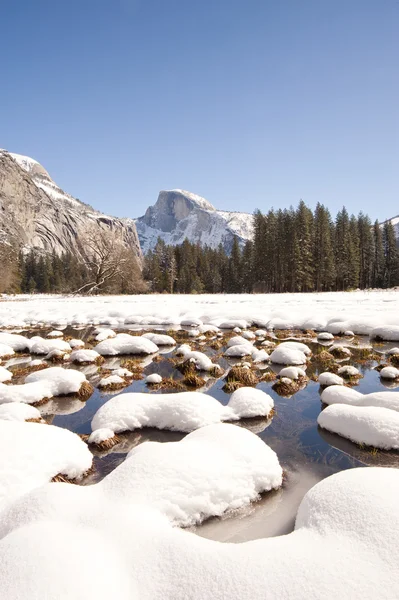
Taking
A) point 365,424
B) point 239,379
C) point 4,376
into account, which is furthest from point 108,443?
point 4,376

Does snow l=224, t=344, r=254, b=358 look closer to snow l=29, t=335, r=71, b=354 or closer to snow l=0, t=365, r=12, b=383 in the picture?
snow l=29, t=335, r=71, b=354

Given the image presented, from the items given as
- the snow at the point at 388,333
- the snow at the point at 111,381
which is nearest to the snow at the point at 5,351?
the snow at the point at 111,381

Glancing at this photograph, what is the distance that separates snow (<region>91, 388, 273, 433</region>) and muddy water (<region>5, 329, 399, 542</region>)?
0.16 meters

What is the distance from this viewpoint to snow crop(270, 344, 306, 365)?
27.5 ft

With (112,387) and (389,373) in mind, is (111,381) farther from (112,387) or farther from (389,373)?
(389,373)

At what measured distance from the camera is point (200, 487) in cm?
310

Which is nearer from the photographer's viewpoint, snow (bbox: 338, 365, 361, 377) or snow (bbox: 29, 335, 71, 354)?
snow (bbox: 338, 365, 361, 377)

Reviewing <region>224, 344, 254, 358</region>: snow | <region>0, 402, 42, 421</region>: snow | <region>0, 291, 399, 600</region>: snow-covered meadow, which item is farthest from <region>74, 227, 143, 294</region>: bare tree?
<region>0, 402, 42, 421</region>: snow

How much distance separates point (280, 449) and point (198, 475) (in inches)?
65.3

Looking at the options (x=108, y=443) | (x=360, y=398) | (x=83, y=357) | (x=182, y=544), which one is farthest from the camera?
(x=83, y=357)

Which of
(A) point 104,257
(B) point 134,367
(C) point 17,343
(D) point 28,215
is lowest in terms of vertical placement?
(B) point 134,367

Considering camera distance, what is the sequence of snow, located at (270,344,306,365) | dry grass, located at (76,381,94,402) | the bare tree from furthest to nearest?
the bare tree, snow, located at (270,344,306,365), dry grass, located at (76,381,94,402)

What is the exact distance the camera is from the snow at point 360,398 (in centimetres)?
489

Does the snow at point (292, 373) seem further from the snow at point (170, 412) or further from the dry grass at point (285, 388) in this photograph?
the snow at point (170, 412)
